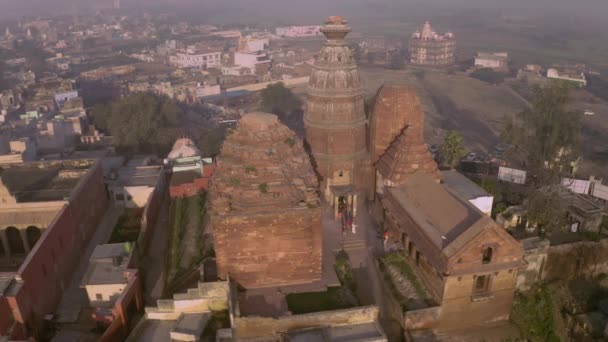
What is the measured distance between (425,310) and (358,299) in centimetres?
281

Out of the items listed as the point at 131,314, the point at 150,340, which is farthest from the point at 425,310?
the point at 131,314

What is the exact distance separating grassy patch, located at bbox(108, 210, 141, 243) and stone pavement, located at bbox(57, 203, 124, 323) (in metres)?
0.49

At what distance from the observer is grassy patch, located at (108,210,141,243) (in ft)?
95.5

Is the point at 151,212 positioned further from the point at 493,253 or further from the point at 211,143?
the point at 493,253

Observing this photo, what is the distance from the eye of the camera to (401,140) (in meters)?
25.3

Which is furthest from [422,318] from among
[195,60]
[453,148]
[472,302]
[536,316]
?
[195,60]

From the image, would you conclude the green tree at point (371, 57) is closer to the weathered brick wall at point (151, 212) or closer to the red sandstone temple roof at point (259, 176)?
the weathered brick wall at point (151, 212)

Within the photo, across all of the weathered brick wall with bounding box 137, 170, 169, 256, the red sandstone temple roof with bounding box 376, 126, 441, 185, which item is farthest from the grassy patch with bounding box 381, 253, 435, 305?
the weathered brick wall with bounding box 137, 170, 169, 256

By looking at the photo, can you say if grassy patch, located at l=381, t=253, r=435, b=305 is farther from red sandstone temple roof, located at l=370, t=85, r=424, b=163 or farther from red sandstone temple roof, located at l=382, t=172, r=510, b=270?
red sandstone temple roof, located at l=370, t=85, r=424, b=163

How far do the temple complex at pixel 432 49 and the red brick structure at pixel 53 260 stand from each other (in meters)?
117

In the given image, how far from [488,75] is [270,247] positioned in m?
105

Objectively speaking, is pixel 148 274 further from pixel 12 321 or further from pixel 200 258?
pixel 12 321

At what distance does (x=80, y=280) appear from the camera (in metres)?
26.0

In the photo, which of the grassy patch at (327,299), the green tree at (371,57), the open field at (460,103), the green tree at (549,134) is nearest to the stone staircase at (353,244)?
the grassy patch at (327,299)
